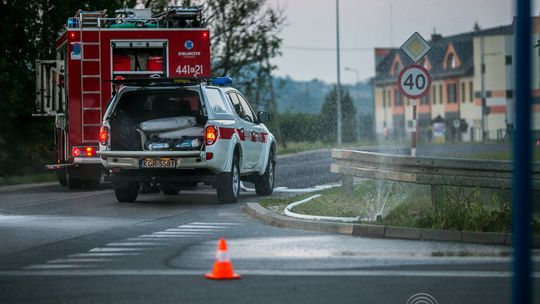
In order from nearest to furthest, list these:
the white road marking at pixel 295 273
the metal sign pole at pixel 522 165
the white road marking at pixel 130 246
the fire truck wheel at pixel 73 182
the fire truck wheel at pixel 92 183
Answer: the metal sign pole at pixel 522 165
the white road marking at pixel 295 273
the white road marking at pixel 130 246
the fire truck wheel at pixel 73 182
the fire truck wheel at pixel 92 183

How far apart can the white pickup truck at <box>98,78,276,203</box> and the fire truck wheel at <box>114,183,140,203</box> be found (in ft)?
0.40

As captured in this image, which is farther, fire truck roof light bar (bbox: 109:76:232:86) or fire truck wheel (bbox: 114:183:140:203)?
fire truck wheel (bbox: 114:183:140:203)

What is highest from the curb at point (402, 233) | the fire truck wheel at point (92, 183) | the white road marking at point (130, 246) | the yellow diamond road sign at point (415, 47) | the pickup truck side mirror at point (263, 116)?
the yellow diamond road sign at point (415, 47)

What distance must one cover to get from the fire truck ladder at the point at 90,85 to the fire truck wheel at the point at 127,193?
320 cm

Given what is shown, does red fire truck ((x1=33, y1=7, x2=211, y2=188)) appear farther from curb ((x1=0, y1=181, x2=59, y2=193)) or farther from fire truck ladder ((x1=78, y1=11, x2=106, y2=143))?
curb ((x1=0, y1=181, x2=59, y2=193))

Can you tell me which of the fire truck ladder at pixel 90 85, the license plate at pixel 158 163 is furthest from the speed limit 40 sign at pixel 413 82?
the fire truck ladder at pixel 90 85

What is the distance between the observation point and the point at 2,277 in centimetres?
1000

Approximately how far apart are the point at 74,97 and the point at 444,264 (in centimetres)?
1366

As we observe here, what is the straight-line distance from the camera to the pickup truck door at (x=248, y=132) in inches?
796

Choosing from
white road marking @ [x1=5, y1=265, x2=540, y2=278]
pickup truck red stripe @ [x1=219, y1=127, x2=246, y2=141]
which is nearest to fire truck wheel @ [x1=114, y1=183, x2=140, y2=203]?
pickup truck red stripe @ [x1=219, y1=127, x2=246, y2=141]

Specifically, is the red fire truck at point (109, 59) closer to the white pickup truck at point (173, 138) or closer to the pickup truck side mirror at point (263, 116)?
the pickup truck side mirror at point (263, 116)

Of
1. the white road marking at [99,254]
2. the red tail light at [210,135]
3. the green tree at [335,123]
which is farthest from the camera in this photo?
the green tree at [335,123]

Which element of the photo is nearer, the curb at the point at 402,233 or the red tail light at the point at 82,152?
the curb at the point at 402,233

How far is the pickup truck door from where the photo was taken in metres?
20.2
